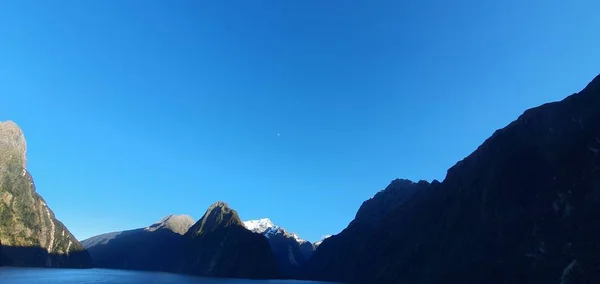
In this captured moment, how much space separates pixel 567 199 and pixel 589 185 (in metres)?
8.10

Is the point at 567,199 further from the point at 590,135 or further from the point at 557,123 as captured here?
the point at 557,123

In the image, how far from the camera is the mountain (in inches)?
4161

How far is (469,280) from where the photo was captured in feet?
455

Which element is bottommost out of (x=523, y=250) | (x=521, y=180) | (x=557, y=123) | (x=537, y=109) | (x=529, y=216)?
(x=523, y=250)

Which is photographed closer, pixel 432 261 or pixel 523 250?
pixel 523 250

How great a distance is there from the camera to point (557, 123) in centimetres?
14175

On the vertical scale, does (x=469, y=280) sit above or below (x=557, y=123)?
below

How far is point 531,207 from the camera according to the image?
13388 centimetres

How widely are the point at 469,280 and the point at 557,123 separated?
218 ft

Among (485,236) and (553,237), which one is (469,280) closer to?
(485,236)

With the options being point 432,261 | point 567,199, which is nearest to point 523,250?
point 567,199

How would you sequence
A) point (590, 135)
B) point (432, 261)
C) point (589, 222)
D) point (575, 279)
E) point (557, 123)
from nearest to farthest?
point (575, 279), point (589, 222), point (590, 135), point (557, 123), point (432, 261)

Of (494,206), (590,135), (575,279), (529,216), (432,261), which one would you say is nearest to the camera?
(575,279)

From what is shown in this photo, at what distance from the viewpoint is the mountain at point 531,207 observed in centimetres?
10569
